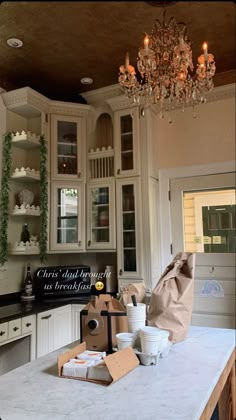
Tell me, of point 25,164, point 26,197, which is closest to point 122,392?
point 26,197

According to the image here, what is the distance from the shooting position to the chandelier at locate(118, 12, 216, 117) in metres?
1.82

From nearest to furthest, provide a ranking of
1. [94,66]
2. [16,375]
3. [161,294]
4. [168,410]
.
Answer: [168,410] → [16,375] → [161,294] → [94,66]

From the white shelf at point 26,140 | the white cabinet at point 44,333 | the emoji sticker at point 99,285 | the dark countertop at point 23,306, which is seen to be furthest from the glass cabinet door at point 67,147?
the white cabinet at point 44,333

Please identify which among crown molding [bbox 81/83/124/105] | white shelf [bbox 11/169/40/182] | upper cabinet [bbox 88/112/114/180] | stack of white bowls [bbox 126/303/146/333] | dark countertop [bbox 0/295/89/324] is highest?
crown molding [bbox 81/83/124/105]

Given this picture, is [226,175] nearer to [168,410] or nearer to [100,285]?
[100,285]

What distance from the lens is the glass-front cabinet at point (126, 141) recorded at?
321cm

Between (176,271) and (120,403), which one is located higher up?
(176,271)

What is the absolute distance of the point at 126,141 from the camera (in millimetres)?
3303

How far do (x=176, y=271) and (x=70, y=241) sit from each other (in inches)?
75.9

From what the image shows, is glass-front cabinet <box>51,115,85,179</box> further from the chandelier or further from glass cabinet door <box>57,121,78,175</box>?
the chandelier

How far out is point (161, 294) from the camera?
1438 mm

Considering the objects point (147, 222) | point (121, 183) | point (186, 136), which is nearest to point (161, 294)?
point (147, 222)

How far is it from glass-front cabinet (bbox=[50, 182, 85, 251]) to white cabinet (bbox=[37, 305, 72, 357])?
0.63m

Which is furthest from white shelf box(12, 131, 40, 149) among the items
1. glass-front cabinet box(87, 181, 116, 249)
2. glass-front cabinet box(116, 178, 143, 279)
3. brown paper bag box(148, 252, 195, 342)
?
brown paper bag box(148, 252, 195, 342)
